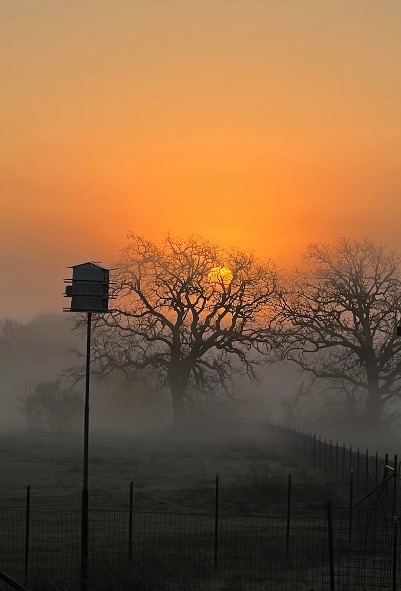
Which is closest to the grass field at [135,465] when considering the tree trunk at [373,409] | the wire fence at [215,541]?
the wire fence at [215,541]

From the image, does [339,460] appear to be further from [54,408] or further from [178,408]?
[54,408]

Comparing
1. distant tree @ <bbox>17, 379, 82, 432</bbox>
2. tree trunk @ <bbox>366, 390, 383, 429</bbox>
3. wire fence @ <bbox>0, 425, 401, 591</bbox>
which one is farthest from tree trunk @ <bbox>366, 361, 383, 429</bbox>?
wire fence @ <bbox>0, 425, 401, 591</bbox>

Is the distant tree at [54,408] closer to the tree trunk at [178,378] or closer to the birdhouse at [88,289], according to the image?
the tree trunk at [178,378]

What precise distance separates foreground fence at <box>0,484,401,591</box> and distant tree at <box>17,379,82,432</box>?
36.7 meters

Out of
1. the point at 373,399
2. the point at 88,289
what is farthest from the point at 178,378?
the point at 88,289

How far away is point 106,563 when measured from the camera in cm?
1744

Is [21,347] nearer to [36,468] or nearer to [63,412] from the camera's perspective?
[63,412]

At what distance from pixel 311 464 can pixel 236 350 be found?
65.5ft

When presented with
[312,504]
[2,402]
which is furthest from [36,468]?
[2,402]

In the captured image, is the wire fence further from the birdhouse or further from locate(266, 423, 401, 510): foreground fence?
the birdhouse

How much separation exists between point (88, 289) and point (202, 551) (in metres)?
7.42

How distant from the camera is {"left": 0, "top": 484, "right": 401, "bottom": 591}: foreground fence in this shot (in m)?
17.3

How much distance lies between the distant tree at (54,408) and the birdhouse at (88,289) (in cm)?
4636

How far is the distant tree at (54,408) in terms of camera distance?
6431cm
